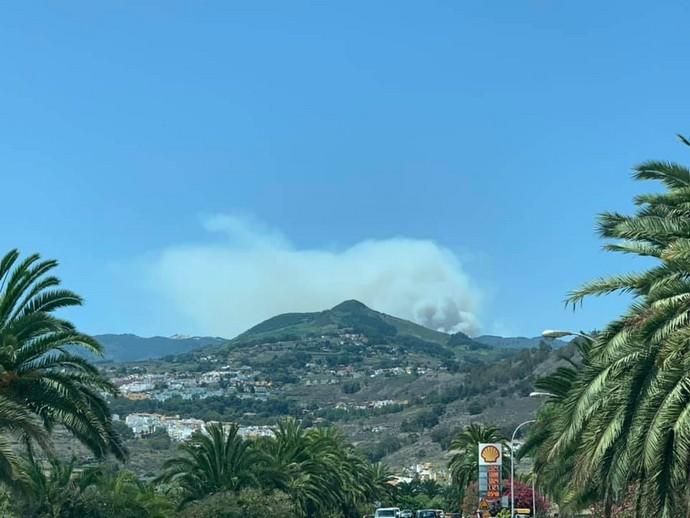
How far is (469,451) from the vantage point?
83250mm

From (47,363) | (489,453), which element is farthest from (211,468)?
(47,363)

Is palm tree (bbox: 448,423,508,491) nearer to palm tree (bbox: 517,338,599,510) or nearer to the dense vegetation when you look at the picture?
palm tree (bbox: 517,338,599,510)

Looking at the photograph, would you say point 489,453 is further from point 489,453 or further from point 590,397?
point 590,397

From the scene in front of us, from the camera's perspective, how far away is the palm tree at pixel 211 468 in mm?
53375

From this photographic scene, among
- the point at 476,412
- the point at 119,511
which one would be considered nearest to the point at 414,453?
the point at 476,412

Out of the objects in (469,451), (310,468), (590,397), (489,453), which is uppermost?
(469,451)

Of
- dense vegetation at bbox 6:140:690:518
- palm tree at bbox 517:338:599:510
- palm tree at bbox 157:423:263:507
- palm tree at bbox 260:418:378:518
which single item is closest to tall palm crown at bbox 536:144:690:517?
dense vegetation at bbox 6:140:690:518

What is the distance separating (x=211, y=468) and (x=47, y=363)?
30.2m

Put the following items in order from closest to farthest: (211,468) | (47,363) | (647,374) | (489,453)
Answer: (647,374) < (47,363) < (211,468) < (489,453)

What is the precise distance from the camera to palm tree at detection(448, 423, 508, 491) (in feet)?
271

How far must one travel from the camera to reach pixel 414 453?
586 feet

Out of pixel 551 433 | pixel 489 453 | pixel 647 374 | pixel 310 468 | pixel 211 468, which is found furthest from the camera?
pixel 310 468

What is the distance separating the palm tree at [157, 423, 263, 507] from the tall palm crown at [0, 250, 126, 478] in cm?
2857

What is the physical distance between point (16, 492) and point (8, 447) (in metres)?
2.25
